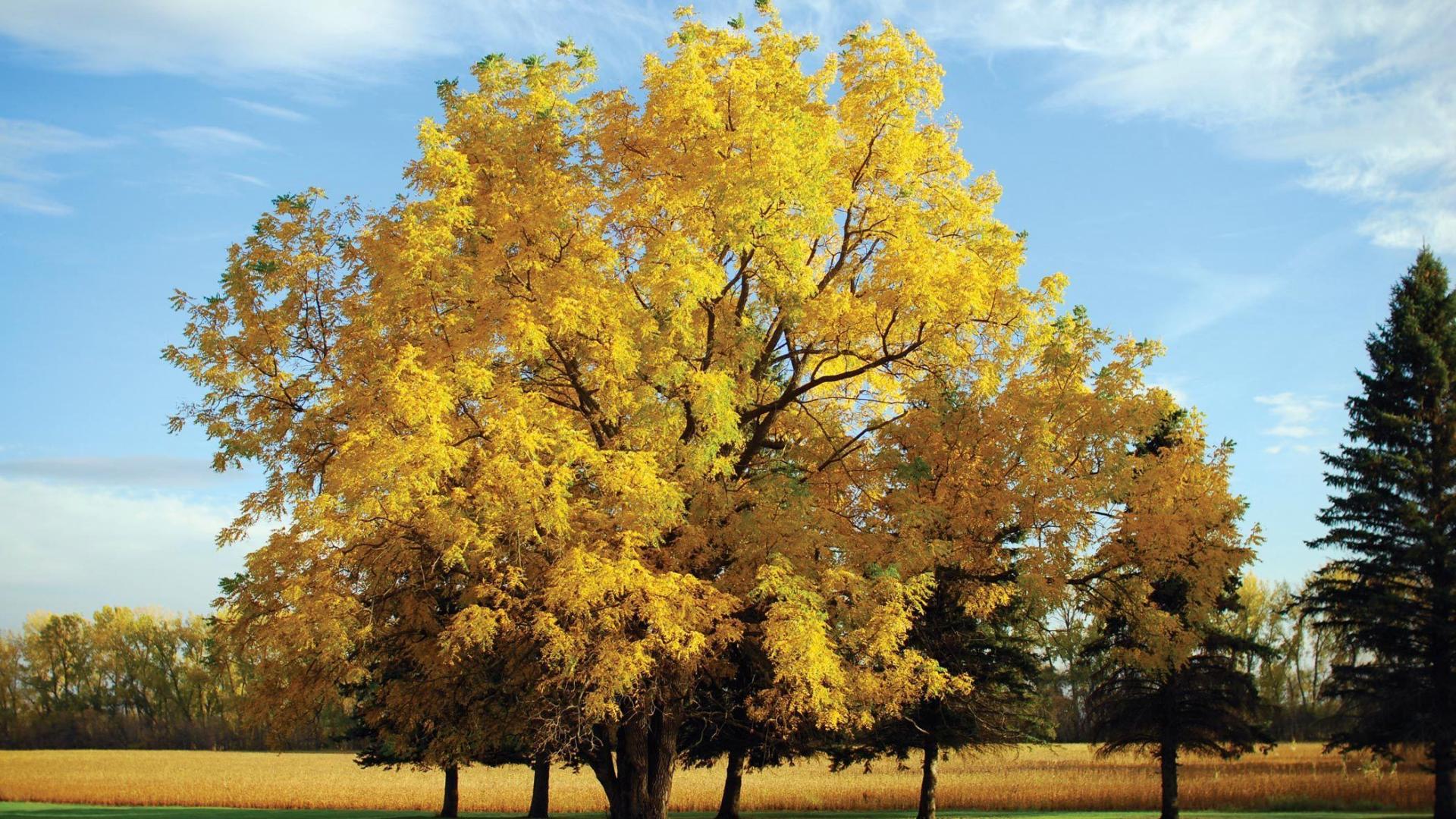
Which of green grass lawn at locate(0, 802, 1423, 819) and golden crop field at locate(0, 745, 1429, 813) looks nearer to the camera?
green grass lawn at locate(0, 802, 1423, 819)

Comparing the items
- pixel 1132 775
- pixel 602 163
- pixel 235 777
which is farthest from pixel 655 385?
pixel 235 777

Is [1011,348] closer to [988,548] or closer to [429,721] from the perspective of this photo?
[988,548]

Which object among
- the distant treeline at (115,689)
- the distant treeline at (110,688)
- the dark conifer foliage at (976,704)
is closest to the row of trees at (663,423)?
the dark conifer foliage at (976,704)

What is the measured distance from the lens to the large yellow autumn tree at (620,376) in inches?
541

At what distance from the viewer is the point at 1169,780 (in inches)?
1105

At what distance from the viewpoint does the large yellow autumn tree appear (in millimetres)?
13734

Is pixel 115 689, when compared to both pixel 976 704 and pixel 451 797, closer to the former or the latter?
pixel 451 797

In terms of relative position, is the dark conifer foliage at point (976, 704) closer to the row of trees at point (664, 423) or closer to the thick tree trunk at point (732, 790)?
the thick tree trunk at point (732, 790)

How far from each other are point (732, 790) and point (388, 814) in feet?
38.6

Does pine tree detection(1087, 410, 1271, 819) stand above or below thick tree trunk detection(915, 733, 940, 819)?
above

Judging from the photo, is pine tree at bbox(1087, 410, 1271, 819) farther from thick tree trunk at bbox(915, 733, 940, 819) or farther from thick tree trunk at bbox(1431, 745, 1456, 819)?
thick tree trunk at bbox(915, 733, 940, 819)

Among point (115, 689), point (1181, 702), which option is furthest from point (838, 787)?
point (115, 689)

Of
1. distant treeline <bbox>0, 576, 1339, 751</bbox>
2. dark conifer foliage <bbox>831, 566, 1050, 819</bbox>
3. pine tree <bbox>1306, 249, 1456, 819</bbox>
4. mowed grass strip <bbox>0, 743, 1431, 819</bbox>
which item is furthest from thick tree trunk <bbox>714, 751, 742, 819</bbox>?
distant treeline <bbox>0, 576, 1339, 751</bbox>

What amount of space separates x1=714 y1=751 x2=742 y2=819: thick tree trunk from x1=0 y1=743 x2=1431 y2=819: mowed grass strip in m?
5.71
